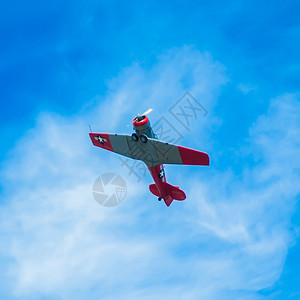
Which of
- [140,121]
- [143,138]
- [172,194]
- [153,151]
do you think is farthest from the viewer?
[172,194]

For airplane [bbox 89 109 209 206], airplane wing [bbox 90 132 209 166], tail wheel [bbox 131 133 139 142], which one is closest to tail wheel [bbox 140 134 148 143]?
airplane [bbox 89 109 209 206]

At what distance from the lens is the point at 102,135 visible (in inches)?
1277

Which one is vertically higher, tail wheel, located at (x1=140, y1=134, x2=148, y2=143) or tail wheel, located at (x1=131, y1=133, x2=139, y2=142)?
tail wheel, located at (x1=131, y1=133, x2=139, y2=142)

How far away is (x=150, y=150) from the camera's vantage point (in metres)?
29.5

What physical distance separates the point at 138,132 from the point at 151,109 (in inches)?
82.7

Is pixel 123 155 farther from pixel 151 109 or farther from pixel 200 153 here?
pixel 200 153

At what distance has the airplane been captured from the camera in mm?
28344

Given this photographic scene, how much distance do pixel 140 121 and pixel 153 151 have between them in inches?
101

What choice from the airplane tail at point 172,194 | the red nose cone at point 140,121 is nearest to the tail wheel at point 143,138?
the red nose cone at point 140,121

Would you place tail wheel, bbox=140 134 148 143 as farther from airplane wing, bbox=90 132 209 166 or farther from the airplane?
airplane wing, bbox=90 132 209 166

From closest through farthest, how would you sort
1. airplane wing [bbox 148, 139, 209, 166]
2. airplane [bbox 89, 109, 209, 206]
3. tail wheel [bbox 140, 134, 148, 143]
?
airplane wing [bbox 148, 139, 209, 166] → airplane [bbox 89, 109, 209, 206] → tail wheel [bbox 140, 134, 148, 143]

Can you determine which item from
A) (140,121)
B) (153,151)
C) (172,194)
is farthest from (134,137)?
(172,194)

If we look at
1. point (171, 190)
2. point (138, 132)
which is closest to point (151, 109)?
point (138, 132)

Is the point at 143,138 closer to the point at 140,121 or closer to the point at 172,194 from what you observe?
the point at 140,121
